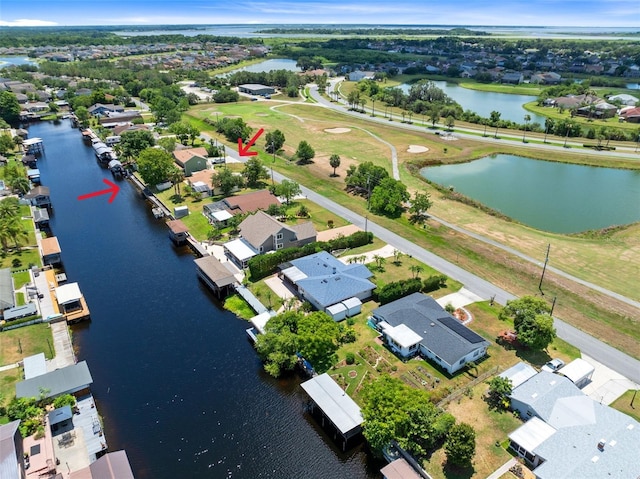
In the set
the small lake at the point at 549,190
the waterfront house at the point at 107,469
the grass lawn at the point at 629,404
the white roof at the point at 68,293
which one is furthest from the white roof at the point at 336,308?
the small lake at the point at 549,190

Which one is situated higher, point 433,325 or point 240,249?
point 240,249

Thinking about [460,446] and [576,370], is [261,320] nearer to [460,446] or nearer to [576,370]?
[460,446]

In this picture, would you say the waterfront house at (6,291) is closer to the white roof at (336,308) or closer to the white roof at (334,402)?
the white roof at (334,402)

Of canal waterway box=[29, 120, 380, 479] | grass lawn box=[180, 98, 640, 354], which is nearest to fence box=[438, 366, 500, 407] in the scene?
canal waterway box=[29, 120, 380, 479]

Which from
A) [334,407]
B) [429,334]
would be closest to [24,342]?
[334,407]

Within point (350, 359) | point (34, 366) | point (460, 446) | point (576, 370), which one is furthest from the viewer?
point (350, 359)

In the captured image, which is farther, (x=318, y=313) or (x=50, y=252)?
(x=50, y=252)

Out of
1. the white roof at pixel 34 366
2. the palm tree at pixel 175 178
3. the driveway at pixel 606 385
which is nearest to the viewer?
the driveway at pixel 606 385
